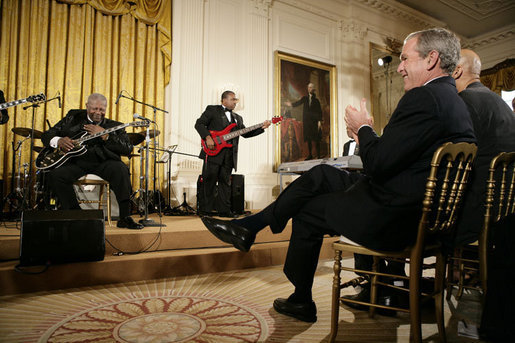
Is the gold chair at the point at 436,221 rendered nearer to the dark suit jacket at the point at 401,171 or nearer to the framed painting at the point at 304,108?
the dark suit jacket at the point at 401,171

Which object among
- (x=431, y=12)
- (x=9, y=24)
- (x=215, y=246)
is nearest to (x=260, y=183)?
(x=215, y=246)

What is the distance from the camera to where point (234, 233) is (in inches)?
64.4

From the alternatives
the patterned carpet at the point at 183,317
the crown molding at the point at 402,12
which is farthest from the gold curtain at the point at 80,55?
the crown molding at the point at 402,12

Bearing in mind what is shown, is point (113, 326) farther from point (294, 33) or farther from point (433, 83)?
point (294, 33)

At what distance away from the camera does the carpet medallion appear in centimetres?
146

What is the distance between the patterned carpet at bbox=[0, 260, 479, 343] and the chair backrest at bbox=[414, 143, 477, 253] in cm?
57

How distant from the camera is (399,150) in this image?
1.26m

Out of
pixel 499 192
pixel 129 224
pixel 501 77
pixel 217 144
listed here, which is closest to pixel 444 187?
pixel 499 192

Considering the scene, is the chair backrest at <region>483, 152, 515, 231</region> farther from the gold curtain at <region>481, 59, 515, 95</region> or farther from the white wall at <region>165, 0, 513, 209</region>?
the gold curtain at <region>481, 59, 515, 95</region>

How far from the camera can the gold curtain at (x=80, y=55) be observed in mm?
4254

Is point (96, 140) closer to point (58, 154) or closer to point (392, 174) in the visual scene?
point (58, 154)

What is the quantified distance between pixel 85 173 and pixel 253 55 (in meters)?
3.69

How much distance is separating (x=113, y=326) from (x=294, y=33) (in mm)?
5958

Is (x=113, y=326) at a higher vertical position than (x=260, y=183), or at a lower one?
lower
